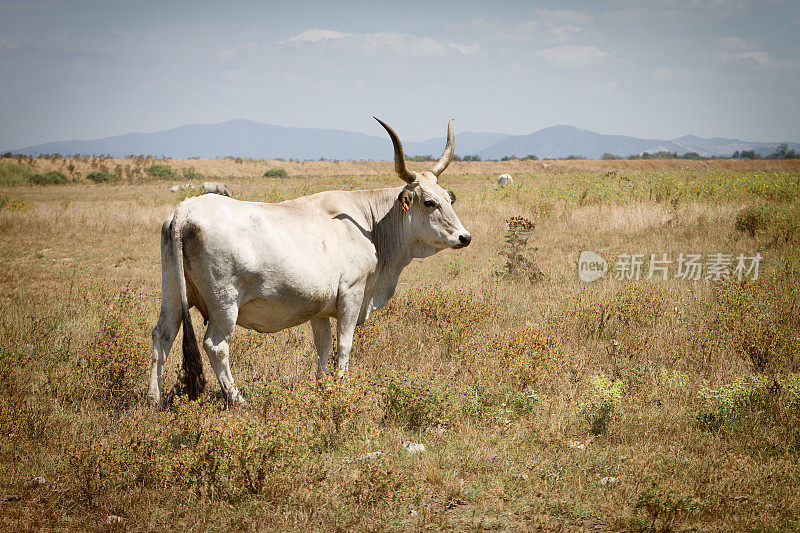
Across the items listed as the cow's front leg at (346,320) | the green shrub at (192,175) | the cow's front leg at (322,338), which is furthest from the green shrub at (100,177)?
the cow's front leg at (346,320)

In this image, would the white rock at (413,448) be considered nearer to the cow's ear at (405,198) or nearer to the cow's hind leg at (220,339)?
the cow's hind leg at (220,339)

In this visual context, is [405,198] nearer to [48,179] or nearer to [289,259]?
[289,259]

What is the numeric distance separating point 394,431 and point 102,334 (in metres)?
4.43

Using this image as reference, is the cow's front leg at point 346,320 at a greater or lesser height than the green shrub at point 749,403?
greater

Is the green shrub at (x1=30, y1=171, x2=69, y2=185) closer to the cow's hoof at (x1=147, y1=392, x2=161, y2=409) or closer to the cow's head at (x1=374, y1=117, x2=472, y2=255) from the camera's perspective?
the cow's hoof at (x1=147, y1=392, x2=161, y2=409)

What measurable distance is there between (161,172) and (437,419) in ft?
144

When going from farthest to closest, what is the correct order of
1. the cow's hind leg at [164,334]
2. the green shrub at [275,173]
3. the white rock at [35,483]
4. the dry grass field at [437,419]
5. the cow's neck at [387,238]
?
the green shrub at [275,173]
the cow's neck at [387,238]
the cow's hind leg at [164,334]
the white rock at [35,483]
the dry grass field at [437,419]

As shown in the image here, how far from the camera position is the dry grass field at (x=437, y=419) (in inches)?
170

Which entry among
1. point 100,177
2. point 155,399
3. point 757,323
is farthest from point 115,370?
point 100,177

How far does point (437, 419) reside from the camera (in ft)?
19.3

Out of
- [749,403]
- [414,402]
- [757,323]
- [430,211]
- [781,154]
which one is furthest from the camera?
[781,154]

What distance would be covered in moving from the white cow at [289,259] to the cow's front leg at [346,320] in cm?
1

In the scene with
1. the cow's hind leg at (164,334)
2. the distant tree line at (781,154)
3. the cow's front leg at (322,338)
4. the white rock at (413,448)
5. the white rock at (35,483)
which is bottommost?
the white rock at (413,448)

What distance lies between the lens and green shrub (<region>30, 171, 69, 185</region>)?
3722cm
